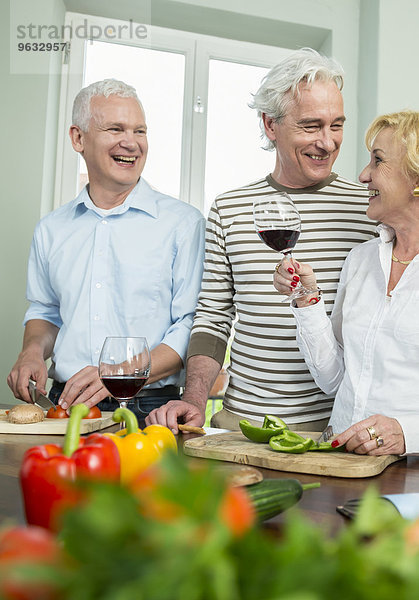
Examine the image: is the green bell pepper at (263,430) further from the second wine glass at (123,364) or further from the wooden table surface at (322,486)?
the second wine glass at (123,364)

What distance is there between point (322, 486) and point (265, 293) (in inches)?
40.5

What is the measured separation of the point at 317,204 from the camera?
2.10 meters

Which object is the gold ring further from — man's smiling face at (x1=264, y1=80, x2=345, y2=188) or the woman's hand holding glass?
man's smiling face at (x1=264, y1=80, x2=345, y2=188)

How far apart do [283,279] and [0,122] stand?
2232 millimetres

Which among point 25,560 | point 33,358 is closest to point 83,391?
point 33,358

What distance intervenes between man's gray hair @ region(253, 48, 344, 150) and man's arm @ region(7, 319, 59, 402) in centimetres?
117

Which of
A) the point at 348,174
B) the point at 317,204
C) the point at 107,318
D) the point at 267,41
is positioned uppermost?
the point at 267,41

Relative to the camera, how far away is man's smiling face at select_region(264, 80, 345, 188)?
6.59 ft

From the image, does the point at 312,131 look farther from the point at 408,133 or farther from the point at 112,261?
the point at 112,261

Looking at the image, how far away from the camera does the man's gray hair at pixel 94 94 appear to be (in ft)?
7.86

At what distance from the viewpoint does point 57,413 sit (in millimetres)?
1789

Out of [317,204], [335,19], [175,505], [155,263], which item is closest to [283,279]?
[317,204]

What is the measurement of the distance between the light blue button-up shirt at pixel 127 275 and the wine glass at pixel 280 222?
0.66 m

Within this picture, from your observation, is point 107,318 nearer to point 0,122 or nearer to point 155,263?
point 155,263
